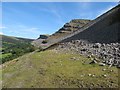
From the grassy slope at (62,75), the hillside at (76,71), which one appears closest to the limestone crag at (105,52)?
the hillside at (76,71)

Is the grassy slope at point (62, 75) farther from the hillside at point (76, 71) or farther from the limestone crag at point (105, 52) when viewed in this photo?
the limestone crag at point (105, 52)

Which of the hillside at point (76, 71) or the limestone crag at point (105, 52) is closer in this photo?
the hillside at point (76, 71)

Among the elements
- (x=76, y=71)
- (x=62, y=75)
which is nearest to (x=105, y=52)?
(x=76, y=71)

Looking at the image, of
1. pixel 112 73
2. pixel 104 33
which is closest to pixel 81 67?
pixel 112 73

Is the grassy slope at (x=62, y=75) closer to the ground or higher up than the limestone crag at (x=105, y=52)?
closer to the ground

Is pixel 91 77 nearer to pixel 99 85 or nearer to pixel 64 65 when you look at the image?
pixel 99 85

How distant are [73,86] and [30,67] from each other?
1331 centimetres

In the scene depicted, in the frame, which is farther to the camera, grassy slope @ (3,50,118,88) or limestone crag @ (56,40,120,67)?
limestone crag @ (56,40,120,67)

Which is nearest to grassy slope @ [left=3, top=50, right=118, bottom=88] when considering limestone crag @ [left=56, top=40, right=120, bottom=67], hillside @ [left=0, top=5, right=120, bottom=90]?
hillside @ [left=0, top=5, right=120, bottom=90]

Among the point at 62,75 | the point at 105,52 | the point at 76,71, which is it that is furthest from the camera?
the point at 105,52

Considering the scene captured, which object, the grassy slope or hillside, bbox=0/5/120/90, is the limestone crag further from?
the grassy slope

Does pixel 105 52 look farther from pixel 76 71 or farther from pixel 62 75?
pixel 62 75

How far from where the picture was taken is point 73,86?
92.7ft

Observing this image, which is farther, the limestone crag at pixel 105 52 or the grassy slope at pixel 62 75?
the limestone crag at pixel 105 52
